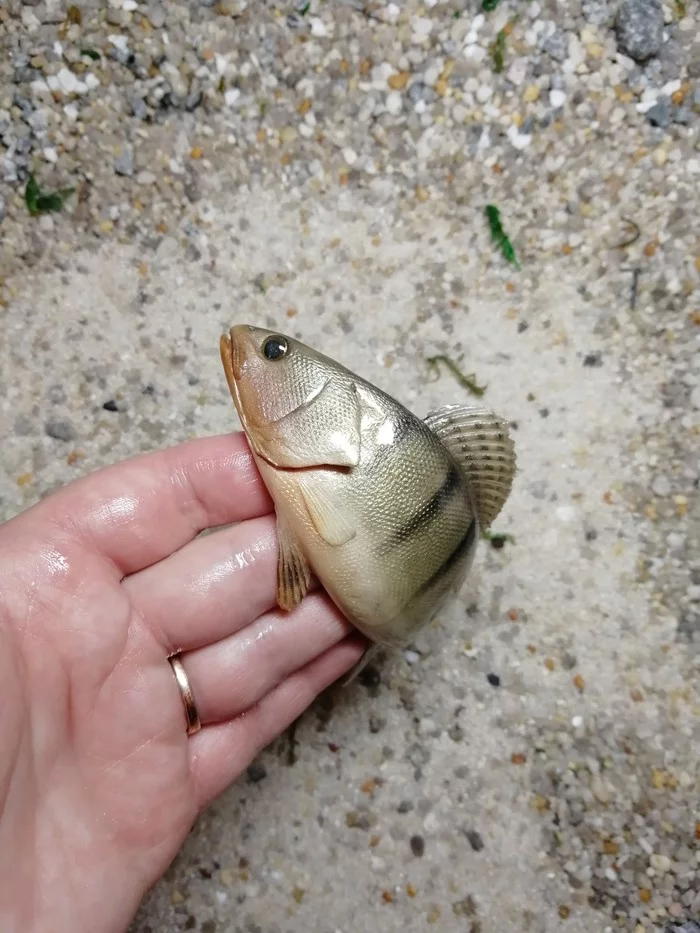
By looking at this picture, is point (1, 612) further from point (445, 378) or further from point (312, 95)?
point (312, 95)

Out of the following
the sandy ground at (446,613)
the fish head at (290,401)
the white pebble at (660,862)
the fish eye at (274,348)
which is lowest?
the white pebble at (660,862)

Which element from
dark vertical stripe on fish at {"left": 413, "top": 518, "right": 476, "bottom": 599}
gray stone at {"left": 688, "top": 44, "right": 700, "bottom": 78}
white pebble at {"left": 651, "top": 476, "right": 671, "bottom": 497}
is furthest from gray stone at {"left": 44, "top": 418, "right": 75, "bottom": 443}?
gray stone at {"left": 688, "top": 44, "right": 700, "bottom": 78}

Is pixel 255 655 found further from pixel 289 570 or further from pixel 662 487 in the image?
pixel 662 487

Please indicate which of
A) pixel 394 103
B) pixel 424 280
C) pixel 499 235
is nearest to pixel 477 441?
pixel 424 280

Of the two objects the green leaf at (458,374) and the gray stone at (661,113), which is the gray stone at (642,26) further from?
the green leaf at (458,374)

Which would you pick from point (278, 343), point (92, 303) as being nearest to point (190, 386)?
point (92, 303)

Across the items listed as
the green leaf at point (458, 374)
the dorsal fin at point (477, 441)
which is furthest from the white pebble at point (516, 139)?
the dorsal fin at point (477, 441)

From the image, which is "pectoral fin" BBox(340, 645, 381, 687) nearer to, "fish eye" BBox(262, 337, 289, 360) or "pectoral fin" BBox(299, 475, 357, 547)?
"pectoral fin" BBox(299, 475, 357, 547)
